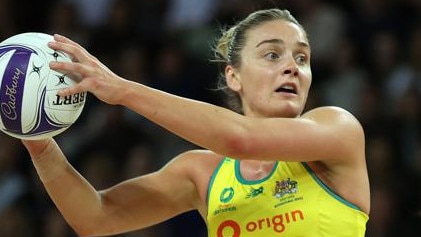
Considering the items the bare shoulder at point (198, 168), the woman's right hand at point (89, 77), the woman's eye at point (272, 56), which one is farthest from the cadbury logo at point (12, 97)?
the woman's eye at point (272, 56)

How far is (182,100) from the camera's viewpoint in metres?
3.28

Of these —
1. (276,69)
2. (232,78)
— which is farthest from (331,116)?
(232,78)

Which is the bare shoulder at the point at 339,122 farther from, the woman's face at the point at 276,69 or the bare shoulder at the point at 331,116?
the woman's face at the point at 276,69

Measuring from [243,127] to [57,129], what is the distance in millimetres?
778

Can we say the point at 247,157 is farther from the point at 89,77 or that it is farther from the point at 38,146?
the point at 38,146

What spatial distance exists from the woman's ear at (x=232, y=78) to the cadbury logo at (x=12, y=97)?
1.11 metres

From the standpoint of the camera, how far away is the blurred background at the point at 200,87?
257 inches

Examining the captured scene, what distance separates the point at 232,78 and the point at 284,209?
2.68 feet

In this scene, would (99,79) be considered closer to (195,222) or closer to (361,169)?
(361,169)

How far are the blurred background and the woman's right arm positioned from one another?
7.77 feet

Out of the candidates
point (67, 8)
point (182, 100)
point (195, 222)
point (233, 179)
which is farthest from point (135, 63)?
point (182, 100)

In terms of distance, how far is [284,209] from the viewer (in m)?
3.57

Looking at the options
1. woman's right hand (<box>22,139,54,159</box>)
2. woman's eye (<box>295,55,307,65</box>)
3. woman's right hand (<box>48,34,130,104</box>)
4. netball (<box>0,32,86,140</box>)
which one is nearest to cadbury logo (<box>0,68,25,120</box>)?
netball (<box>0,32,86,140</box>)

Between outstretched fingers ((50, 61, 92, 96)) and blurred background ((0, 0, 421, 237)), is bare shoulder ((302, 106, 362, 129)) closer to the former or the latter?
outstretched fingers ((50, 61, 92, 96))
